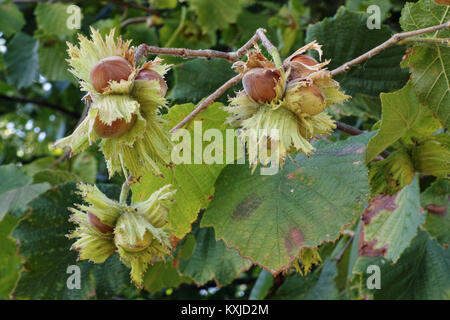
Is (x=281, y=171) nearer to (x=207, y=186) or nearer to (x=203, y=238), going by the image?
(x=207, y=186)

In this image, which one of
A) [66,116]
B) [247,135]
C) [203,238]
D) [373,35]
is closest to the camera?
[247,135]

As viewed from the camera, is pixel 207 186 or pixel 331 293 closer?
pixel 207 186

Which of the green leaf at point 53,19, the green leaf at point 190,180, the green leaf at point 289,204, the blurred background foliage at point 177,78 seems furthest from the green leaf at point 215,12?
the green leaf at point 289,204

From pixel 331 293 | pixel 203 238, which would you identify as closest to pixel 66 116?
pixel 203 238

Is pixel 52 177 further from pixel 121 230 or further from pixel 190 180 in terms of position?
pixel 121 230

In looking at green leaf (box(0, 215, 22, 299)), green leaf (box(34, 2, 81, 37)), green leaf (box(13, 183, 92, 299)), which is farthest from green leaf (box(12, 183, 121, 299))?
A: green leaf (box(34, 2, 81, 37))
